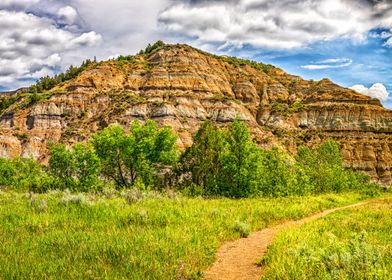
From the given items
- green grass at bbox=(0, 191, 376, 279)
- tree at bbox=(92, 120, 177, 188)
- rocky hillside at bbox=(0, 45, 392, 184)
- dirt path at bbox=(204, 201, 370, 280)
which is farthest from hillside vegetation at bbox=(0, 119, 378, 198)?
rocky hillside at bbox=(0, 45, 392, 184)

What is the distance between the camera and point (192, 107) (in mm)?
114375

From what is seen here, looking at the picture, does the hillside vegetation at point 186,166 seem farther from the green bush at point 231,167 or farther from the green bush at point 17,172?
the green bush at point 17,172

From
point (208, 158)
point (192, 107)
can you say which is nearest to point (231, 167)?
point (208, 158)

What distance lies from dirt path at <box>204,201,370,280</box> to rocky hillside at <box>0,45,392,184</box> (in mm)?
81542

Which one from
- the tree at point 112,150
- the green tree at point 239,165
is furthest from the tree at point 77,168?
the green tree at point 239,165

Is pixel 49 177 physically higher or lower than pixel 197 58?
lower

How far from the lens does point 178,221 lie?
45.5 ft

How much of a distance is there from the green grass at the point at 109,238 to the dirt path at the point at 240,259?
0.97ft

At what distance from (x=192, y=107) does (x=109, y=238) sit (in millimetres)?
104681

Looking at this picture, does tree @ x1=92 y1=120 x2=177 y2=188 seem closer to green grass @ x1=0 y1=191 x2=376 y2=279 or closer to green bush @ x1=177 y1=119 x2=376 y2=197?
green bush @ x1=177 y1=119 x2=376 y2=197

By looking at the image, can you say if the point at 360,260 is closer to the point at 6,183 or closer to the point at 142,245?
the point at 142,245

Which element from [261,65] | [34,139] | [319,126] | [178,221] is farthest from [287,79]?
[178,221]

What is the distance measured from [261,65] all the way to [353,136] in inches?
2700

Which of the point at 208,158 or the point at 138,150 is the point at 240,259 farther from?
the point at 138,150
